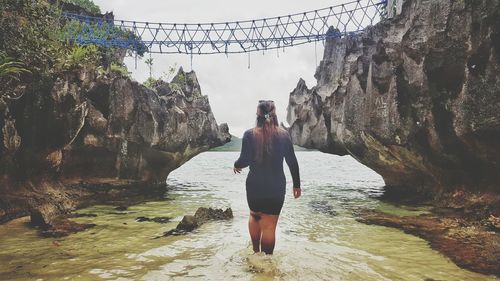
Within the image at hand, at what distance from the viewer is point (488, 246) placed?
6762 mm

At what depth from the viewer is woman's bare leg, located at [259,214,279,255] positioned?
203 inches

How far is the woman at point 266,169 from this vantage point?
5102 mm

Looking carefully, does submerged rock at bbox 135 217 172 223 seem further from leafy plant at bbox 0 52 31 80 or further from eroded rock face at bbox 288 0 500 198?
eroded rock face at bbox 288 0 500 198

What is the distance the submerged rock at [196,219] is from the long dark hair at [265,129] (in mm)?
4299

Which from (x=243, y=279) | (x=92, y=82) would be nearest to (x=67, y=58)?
(x=92, y=82)

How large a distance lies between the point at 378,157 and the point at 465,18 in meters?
8.09

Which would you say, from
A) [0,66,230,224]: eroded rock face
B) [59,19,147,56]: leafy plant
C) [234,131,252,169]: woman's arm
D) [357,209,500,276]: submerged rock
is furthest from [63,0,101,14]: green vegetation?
[234,131,252,169]: woman's arm

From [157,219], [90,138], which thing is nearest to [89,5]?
[90,138]

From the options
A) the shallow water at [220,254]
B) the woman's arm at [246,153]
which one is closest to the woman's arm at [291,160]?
the woman's arm at [246,153]

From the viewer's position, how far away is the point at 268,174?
5141mm

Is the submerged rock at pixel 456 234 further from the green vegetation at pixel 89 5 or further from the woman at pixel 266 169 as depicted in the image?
the green vegetation at pixel 89 5

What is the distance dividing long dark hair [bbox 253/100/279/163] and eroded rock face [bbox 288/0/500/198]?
6623 mm

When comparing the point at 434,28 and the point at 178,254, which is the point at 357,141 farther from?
the point at 178,254

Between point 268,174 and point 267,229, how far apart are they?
2.79 feet
